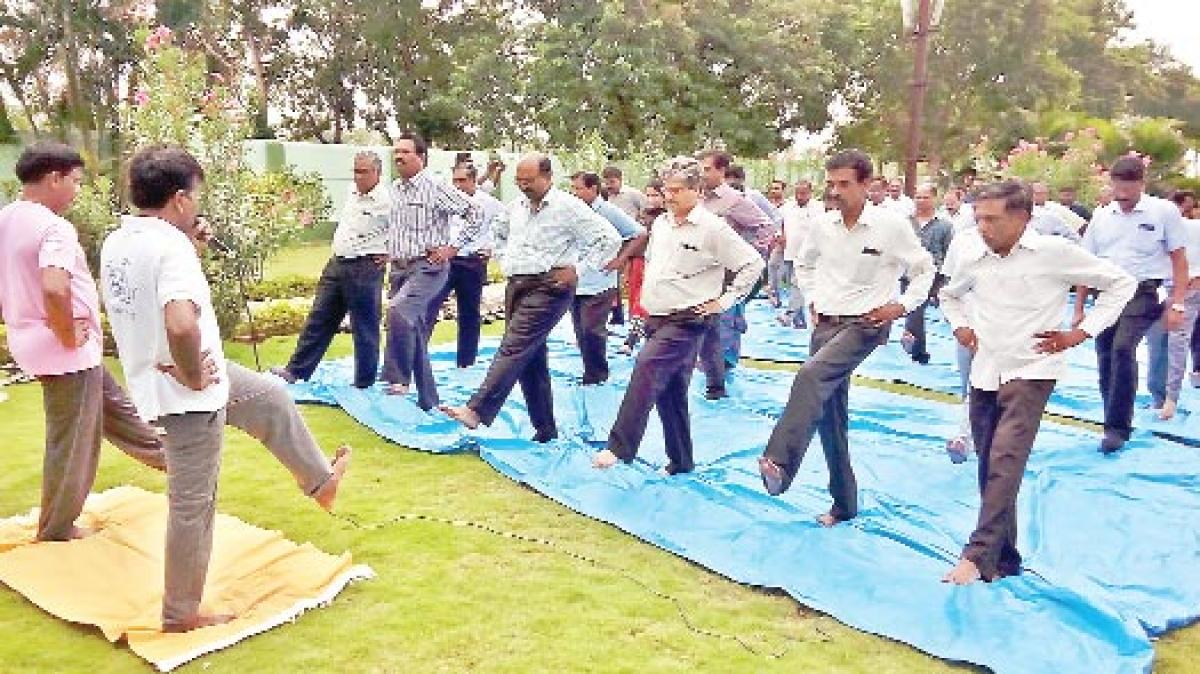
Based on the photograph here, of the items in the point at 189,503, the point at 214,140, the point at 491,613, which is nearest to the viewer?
the point at 189,503

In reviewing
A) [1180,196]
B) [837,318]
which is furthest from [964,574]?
[1180,196]

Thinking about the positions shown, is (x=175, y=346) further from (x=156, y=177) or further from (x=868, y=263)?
(x=868, y=263)

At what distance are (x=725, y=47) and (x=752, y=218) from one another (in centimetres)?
1890

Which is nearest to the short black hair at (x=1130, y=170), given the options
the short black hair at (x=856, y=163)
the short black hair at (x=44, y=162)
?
the short black hair at (x=856, y=163)

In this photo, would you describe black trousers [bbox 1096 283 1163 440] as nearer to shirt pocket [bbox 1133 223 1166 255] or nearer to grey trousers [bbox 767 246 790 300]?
shirt pocket [bbox 1133 223 1166 255]

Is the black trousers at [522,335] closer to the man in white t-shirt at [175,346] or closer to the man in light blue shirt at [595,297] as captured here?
the man in light blue shirt at [595,297]

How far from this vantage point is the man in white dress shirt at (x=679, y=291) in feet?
18.5

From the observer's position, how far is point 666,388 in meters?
5.79

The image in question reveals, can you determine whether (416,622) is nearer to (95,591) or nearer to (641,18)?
(95,591)

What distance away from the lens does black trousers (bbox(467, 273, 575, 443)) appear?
6.30 metres

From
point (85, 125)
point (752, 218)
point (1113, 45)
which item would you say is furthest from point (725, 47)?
point (1113, 45)

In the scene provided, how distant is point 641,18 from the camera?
2377 cm

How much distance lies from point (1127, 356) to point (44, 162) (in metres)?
6.08

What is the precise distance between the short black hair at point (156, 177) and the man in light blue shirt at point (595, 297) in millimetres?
4474
